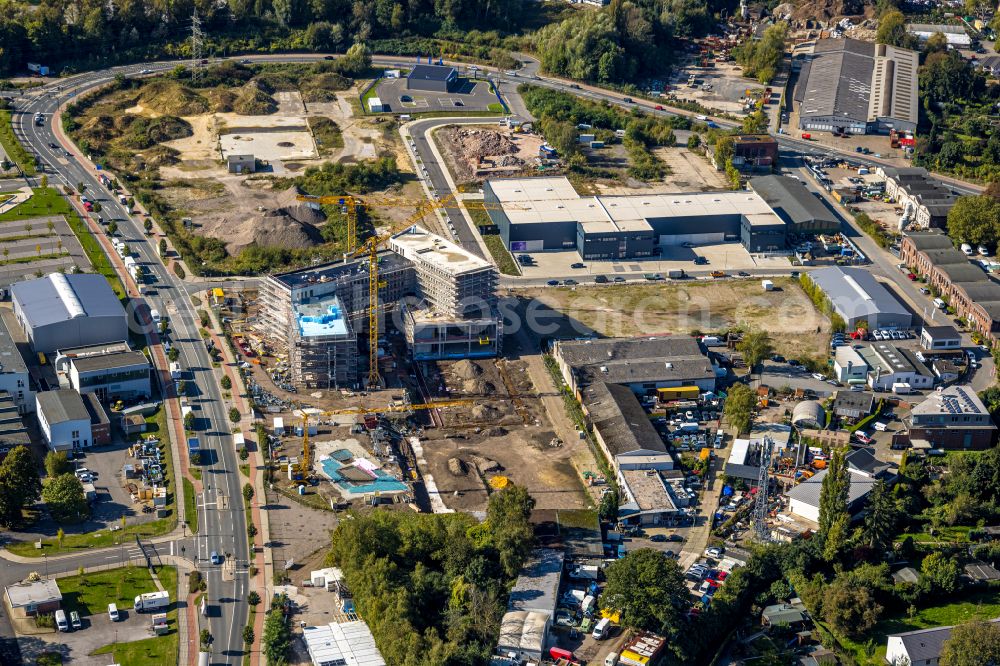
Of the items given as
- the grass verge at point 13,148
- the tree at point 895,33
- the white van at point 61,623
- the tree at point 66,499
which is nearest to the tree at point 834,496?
the white van at point 61,623

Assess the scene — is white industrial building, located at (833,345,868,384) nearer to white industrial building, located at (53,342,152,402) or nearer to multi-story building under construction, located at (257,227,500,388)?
multi-story building under construction, located at (257,227,500,388)

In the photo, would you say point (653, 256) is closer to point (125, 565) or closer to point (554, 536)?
point (554, 536)

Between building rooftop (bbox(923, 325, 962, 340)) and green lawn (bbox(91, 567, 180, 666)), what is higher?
building rooftop (bbox(923, 325, 962, 340))

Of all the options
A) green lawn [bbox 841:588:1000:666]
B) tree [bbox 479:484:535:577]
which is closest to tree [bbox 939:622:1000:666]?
green lawn [bbox 841:588:1000:666]

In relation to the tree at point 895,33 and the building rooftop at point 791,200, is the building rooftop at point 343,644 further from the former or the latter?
the tree at point 895,33

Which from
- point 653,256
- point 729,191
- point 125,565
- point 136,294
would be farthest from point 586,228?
point 125,565

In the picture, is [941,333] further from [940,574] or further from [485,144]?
[485,144]
